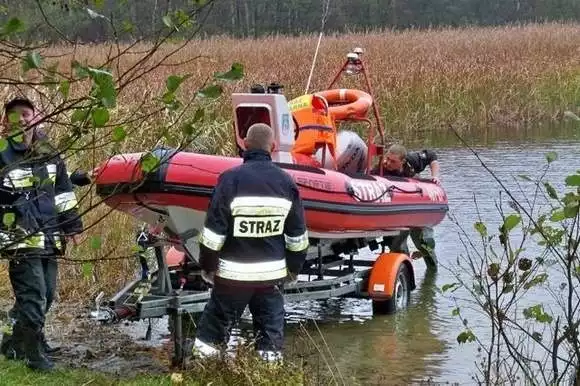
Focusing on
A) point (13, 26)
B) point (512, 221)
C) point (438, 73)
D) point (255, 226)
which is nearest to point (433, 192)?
point (255, 226)

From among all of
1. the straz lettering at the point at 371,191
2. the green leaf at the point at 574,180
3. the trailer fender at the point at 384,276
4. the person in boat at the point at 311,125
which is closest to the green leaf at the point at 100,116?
the green leaf at the point at 574,180

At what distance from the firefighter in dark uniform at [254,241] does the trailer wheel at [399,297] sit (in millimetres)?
1919

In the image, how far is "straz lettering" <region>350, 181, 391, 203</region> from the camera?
7352mm

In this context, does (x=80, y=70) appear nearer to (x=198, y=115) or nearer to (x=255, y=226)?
(x=198, y=115)

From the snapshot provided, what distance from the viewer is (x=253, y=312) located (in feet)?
19.0

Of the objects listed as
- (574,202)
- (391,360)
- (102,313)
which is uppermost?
(574,202)

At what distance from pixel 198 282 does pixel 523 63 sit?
544 inches

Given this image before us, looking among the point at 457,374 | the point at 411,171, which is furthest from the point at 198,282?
the point at 411,171

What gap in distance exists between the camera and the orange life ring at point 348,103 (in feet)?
27.2

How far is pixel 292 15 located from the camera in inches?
1533

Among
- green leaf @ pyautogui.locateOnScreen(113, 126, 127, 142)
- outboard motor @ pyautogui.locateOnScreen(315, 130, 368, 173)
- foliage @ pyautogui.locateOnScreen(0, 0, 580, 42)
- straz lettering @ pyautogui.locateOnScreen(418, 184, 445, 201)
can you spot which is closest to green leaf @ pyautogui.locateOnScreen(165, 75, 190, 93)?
green leaf @ pyautogui.locateOnScreen(113, 126, 127, 142)

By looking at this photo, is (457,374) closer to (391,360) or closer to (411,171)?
(391,360)

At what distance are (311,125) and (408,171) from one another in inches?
59.1

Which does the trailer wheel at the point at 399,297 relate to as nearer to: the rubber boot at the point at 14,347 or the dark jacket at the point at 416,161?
the dark jacket at the point at 416,161
